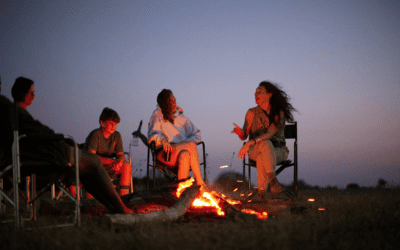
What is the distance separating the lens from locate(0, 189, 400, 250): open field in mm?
1888

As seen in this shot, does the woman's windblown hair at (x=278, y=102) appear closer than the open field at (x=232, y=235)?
No

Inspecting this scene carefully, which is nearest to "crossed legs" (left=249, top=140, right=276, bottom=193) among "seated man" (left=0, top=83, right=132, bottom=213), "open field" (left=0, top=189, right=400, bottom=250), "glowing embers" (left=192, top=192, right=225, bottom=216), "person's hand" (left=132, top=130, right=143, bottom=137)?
"glowing embers" (left=192, top=192, right=225, bottom=216)

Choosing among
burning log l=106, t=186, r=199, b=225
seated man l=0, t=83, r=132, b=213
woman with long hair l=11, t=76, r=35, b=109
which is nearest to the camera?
seated man l=0, t=83, r=132, b=213

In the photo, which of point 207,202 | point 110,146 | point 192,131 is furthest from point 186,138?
point 207,202

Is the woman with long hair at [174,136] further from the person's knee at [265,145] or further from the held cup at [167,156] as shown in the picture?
the person's knee at [265,145]

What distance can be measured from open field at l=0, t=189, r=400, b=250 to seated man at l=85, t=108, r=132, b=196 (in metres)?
1.36

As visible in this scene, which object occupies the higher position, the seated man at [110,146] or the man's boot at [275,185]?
the seated man at [110,146]

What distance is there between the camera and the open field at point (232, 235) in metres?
1.89

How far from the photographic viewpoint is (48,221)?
8.79 ft

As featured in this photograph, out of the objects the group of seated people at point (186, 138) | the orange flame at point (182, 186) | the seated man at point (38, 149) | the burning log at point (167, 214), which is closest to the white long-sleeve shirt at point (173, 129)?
the group of seated people at point (186, 138)

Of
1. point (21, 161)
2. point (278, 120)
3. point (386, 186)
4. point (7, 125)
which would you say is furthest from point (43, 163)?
point (386, 186)

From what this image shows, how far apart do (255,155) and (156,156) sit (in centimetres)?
123

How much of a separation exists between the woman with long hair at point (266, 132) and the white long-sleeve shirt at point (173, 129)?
1.87ft

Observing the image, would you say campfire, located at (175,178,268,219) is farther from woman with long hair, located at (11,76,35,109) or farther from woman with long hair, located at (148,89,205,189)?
woman with long hair, located at (11,76,35,109)
